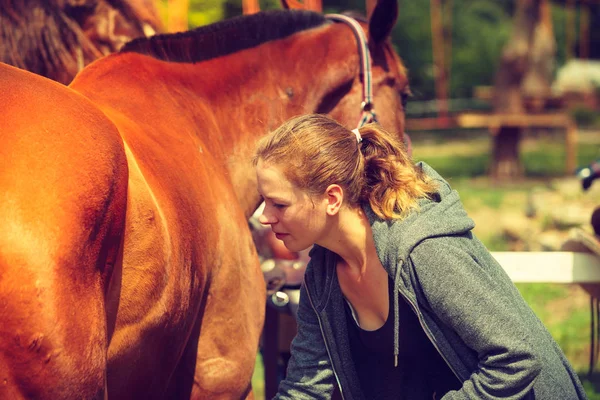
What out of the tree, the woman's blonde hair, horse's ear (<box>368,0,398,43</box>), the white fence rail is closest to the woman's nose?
the woman's blonde hair

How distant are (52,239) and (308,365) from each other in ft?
3.32

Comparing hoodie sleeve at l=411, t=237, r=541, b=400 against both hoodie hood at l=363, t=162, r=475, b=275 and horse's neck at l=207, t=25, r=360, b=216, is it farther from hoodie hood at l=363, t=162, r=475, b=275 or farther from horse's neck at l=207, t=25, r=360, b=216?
horse's neck at l=207, t=25, r=360, b=216

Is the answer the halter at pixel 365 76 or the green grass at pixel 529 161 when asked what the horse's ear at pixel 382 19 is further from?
the green grass at pixel 529 161

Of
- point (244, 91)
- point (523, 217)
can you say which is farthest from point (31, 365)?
point (523, 217)

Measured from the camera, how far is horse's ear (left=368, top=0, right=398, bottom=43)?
3197 millimetres

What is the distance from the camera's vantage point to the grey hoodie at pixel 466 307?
186cm

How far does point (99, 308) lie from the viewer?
1.63 metres

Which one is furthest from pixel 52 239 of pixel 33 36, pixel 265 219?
pixel 33 36

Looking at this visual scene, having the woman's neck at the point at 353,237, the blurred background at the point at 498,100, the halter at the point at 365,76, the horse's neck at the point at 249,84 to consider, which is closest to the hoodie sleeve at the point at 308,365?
the woman's neck at the point at 353,237

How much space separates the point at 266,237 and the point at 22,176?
7.09ft

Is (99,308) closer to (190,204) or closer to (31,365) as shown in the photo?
(31,365)

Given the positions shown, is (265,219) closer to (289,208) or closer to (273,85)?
(289,208)

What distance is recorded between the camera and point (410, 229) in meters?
1.95

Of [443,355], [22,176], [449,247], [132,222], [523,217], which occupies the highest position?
[22,176]
